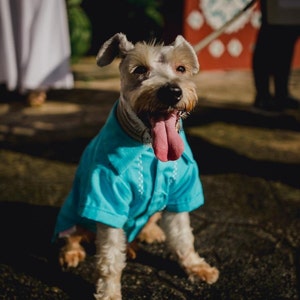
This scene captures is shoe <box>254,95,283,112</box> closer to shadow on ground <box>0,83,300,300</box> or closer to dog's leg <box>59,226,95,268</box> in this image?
shadow on ground <box>0,83,300,300</box>

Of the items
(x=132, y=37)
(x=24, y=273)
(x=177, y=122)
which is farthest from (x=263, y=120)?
(x=132, y=37)

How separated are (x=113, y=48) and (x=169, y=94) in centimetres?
60

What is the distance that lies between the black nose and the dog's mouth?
0.07 meters

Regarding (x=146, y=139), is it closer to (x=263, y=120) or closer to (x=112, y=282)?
(x=112, y=282)

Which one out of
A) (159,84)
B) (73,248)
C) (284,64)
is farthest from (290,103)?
(73,248)

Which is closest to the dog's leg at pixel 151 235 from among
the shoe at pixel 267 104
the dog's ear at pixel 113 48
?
the dog's ear at pixel 113 48

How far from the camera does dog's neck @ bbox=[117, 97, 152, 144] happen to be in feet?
7.42

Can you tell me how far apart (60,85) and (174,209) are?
4080mm

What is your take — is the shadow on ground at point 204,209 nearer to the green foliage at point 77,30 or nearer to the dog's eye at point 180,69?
the dog's eye at point 180,69

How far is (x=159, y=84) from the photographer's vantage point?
7.27ft

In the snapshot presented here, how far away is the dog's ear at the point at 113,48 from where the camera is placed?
7.98 ft

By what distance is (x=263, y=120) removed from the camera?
5.35 m

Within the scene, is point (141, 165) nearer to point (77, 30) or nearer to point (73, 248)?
point (73, 248)

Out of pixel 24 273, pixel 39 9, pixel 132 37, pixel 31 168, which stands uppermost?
pixel 39 9
